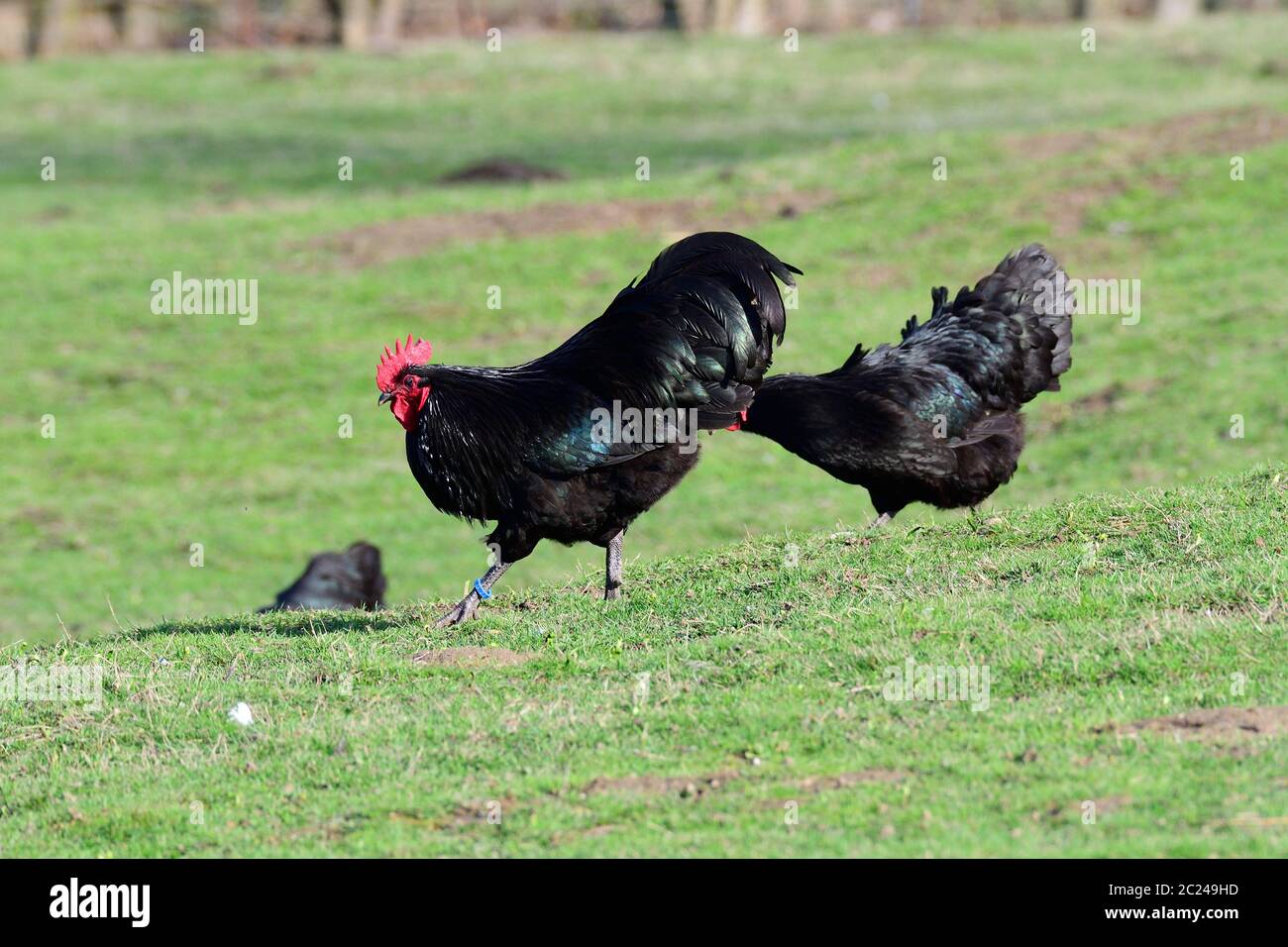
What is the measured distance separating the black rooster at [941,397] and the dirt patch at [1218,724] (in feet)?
17.0

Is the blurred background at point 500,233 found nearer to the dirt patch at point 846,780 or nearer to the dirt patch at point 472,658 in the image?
the dirt patch at point 472,658

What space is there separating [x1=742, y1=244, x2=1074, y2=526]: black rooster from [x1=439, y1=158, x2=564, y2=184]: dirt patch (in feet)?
74.2

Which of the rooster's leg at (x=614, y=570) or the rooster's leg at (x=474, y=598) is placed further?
the rooster's leg at (x=614, y=570)

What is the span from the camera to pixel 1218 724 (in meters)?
9.16

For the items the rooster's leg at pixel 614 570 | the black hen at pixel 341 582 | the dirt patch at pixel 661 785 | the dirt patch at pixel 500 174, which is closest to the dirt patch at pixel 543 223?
the dirt patch at pixel 500 174

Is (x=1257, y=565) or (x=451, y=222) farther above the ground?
(x=451, y=222)

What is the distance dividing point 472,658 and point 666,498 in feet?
44.1

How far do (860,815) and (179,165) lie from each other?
36624 mm

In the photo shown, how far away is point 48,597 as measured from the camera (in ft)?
70.6

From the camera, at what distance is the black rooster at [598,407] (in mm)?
12266

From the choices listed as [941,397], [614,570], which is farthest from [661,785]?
[941,397]

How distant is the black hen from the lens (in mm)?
18047
